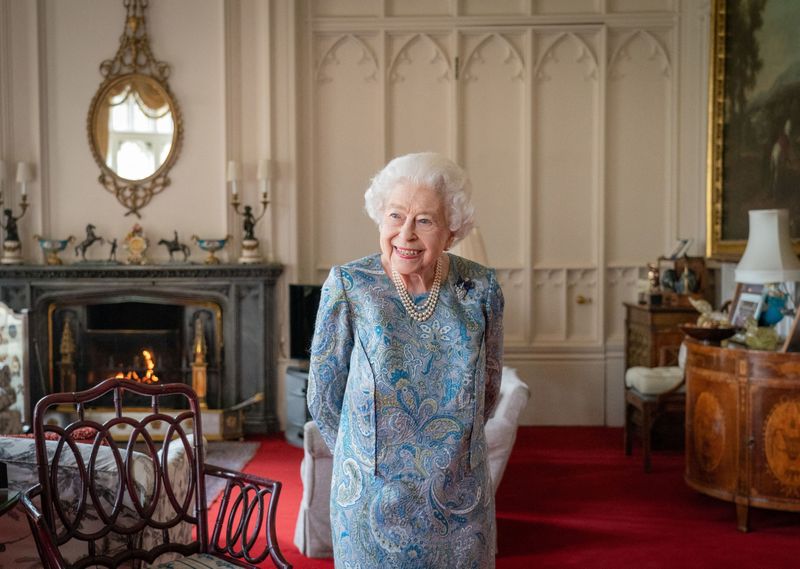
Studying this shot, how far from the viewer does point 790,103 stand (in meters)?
5.10

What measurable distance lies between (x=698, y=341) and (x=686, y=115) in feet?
9.20

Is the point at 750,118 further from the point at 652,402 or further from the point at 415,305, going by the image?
the point at 415,305

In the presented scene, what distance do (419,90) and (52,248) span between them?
3.14 m

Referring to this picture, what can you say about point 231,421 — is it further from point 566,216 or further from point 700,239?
point 700,239

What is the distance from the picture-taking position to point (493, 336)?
2189mm

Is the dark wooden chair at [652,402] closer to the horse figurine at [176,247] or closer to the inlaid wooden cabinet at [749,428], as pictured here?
the inlaid wooden cabinet at [749,428]

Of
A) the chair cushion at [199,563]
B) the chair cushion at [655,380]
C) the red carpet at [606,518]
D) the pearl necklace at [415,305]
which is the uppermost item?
the pearl necklace at [415,305]

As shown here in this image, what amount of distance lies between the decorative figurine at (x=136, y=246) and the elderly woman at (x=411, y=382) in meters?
5.05

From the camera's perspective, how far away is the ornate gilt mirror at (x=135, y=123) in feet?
22.7

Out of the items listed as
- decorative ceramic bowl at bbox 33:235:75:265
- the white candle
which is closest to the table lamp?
the white candle

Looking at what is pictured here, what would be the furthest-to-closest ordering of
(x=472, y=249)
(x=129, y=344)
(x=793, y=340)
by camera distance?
(x=129, y=344), (x=472, y=249), (x=793, y=340)

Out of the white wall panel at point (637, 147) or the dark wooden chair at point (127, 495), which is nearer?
the dark wooden chair at point (127, 495)

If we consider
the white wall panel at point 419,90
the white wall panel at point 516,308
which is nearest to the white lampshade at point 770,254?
the white wall panel at point 516,308

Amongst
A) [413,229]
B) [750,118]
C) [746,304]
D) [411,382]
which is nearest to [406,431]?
[411,382]
